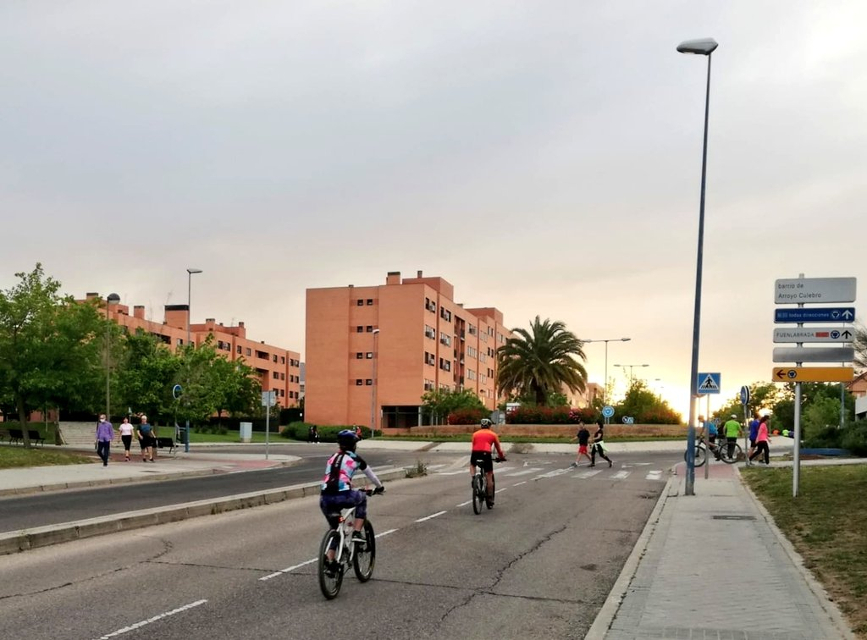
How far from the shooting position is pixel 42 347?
3422 centimetres

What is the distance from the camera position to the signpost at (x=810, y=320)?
17.3 meters

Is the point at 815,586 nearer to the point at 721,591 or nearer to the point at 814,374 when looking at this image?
the point at 721,591

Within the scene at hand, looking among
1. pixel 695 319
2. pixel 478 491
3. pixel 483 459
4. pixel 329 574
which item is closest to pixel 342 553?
pixel 329 574

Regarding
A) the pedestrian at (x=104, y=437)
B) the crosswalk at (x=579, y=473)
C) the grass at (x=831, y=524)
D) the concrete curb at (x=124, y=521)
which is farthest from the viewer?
the pedestrian at (x=104, y=437)

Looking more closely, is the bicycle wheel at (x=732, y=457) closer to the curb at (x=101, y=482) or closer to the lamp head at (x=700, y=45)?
the lamp head at (x=700, y=45)

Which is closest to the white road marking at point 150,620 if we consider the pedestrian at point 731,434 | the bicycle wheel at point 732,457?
the pedestrian at point 731,434

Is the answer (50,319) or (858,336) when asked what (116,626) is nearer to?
(858,336)

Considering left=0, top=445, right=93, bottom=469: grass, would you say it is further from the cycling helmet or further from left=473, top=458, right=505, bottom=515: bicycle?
the cycling helmet

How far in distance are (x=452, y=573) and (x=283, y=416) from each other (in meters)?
87.5

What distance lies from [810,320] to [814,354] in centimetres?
74

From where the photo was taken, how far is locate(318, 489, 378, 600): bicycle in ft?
25.3

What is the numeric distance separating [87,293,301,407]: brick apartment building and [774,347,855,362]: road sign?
89325 millimetres

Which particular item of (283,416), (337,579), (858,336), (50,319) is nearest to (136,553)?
(337,579)

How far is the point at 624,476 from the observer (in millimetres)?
26656
